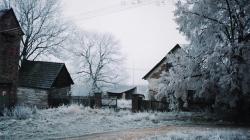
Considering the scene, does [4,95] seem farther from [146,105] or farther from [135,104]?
[146,105]

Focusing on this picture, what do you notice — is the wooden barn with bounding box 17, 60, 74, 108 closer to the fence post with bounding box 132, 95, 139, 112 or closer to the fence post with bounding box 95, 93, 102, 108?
the fence post with bounding box 95, 93, 102, 108

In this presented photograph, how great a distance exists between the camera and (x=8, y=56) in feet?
76.0

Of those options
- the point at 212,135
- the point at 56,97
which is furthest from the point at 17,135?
the point at 56,97

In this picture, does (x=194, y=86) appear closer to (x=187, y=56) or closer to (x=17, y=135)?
(x=187, y=56)

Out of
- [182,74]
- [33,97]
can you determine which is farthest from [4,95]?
[182,74]

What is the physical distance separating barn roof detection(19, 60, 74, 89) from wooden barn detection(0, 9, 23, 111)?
585 cm

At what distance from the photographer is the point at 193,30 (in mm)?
19609

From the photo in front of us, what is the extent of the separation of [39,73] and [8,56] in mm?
8297

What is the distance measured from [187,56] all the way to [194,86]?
2.11 meters

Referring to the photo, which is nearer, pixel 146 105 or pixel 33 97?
pixel 146 105

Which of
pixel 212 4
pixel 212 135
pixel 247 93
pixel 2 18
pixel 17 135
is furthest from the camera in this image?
pixel 2 18

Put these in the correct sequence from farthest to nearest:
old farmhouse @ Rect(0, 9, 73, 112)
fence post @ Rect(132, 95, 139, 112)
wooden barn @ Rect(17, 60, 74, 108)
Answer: wooden barn @ Rect(17, 60, 74, 108) < fence post @ Rect(132, 95, 139, 112) < old farmhouse @ Rect(0, 9, 73, 112)

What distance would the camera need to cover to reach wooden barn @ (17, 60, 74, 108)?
2934 centimetres

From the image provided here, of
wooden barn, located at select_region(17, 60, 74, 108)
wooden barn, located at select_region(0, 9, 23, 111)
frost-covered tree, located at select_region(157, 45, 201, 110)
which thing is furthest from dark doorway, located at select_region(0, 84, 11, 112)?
frost-covered tree, located at select_region(157, 45, 201, 110)
